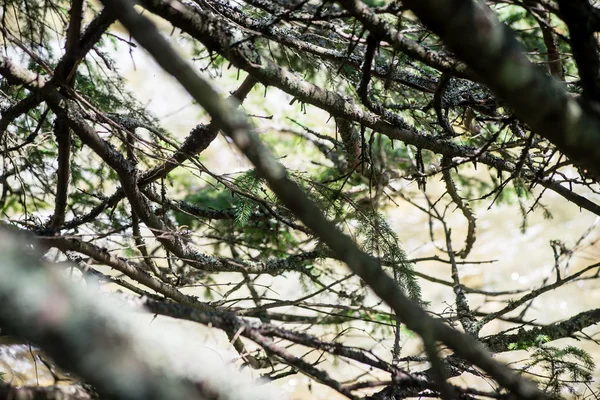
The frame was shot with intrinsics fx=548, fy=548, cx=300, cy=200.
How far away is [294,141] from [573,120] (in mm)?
5297

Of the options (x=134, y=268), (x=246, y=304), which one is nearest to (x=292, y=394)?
(x=246, y=304)

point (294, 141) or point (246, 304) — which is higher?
point (294, 141)

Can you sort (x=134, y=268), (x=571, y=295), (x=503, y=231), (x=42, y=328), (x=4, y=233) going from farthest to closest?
(x=503, y=231) → (x=571, y=295) → (x=134, y=268) → (x=4, y=233) → (x=42, y=328)

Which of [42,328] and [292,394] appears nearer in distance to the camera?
[42,328]

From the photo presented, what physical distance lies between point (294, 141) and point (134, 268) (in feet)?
14.8

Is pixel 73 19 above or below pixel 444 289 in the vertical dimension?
below

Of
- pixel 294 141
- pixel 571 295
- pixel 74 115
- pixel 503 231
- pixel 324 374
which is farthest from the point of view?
pixel 503 231

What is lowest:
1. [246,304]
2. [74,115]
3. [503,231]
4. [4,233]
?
[4,233]

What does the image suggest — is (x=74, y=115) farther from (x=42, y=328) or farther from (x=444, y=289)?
(x=444, y=289)

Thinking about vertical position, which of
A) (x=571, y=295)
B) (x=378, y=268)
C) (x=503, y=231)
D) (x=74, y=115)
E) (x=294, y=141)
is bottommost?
(x=378, y=268)

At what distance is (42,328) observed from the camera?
1.15m

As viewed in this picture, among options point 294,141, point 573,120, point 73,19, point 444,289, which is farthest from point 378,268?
point 444,289

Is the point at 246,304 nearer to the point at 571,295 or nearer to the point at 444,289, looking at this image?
the point at 444,289

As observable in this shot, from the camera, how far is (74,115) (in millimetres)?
2012
